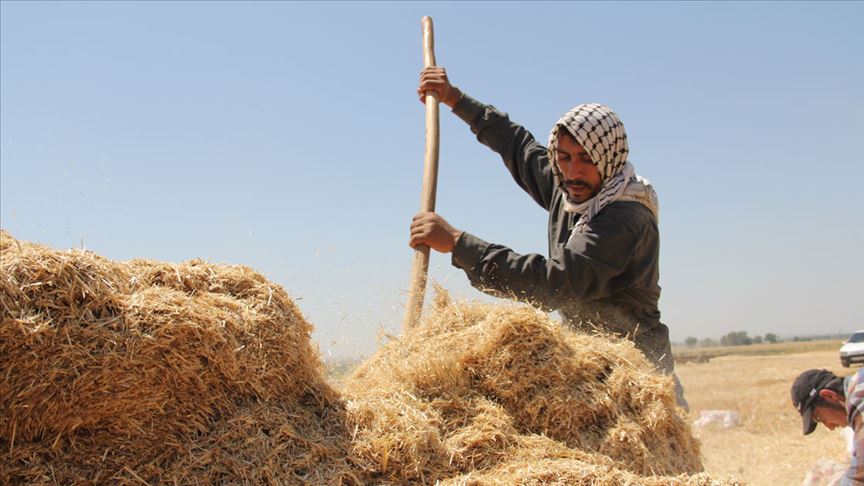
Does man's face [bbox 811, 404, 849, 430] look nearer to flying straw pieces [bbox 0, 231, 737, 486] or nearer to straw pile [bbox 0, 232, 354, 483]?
flying straw pieces [bbox 0, 231, 737, 486]

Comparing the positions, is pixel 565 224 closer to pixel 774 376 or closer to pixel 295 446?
pixel 295 446

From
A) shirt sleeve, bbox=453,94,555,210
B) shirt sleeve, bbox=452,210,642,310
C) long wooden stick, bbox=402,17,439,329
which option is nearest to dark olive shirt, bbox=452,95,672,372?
shirt sleeve, bbox=452,210,642,310

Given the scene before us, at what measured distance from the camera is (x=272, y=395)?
302 cm

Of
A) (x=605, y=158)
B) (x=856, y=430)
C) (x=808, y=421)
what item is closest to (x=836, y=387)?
(x=808, y=421)

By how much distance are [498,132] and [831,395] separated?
133 inches

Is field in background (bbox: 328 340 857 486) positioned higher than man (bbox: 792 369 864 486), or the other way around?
man (bbox: 792 369 864 486)

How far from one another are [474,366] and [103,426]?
1.72 meters

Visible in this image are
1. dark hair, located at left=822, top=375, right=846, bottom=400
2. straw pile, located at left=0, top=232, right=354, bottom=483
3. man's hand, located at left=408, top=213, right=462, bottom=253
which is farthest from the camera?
dark hair, located at left=822, top=375, right=846, bottom=400

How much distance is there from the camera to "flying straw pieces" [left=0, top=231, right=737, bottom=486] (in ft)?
8.07

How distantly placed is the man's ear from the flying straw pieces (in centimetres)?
255

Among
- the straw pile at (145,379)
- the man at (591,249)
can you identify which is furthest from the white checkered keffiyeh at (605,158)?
the straw pile at (145,379)

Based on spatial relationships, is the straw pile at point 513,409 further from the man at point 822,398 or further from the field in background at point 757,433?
the man at point 822,398

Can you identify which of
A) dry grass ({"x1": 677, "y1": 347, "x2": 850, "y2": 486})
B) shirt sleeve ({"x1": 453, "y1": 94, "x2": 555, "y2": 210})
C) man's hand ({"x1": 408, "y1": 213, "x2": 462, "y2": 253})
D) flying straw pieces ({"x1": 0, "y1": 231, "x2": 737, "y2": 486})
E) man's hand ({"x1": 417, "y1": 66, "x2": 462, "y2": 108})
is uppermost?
man's hand ({"x1": 417, "y1": 66, "x2": 462, "y2": 108})

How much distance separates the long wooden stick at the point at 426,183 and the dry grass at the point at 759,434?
1.82m
